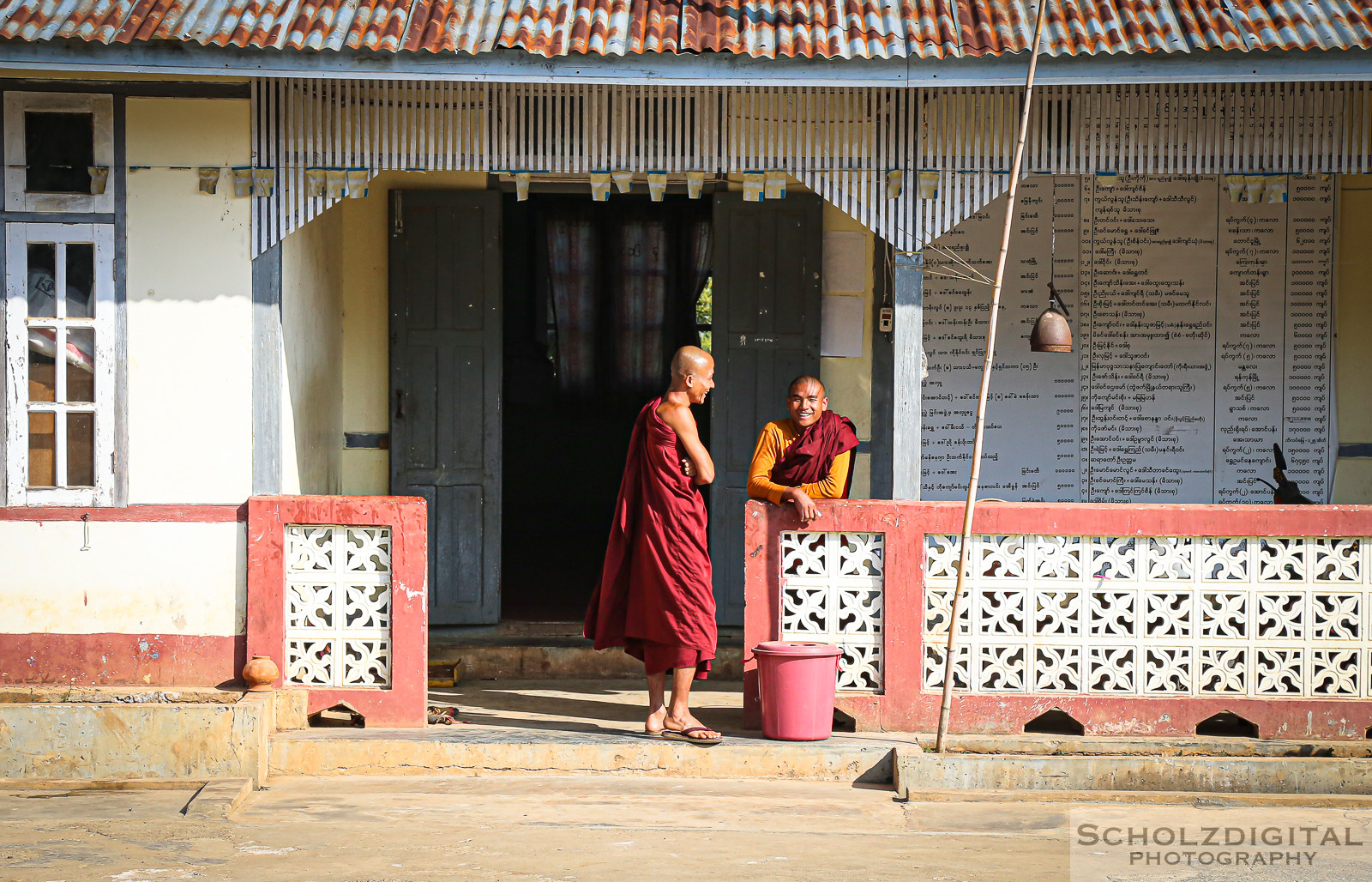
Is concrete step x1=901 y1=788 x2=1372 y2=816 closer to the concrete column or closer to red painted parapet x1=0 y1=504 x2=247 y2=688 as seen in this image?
the concrete column

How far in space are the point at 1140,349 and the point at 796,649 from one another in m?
3.54

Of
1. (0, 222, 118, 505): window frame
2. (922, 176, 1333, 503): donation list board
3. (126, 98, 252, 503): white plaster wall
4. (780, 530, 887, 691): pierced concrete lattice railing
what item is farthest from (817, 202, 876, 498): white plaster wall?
(0, 222, 118, 505): window frame

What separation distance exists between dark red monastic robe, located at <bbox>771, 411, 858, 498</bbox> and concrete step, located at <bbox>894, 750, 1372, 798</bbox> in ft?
4.89

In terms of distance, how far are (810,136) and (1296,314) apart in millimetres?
3711

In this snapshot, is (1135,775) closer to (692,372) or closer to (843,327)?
(692,372)

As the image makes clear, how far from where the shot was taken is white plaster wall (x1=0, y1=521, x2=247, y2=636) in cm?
671

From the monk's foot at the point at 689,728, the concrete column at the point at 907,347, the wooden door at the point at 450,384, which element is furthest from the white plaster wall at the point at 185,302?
the concrete column at the point at 907,347

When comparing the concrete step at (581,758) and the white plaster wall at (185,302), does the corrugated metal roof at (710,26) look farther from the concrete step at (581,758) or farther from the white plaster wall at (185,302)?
the concrete step at (581,758)

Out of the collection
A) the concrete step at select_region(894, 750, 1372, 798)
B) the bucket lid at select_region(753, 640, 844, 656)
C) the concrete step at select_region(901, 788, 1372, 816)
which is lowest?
the concrete step at select_region(901, 788, 1372, 816)

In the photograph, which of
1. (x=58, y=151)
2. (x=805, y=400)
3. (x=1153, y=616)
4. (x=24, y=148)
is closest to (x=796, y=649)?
(x=805, y=400)

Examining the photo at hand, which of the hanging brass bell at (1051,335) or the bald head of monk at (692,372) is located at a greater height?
the hanging brass bell at (1051,335)

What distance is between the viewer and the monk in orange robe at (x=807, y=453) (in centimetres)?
680

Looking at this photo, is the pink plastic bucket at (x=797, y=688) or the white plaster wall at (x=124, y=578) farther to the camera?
the white plaster wall at (x=124, y=578)

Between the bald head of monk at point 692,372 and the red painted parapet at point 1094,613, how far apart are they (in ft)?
2.28
